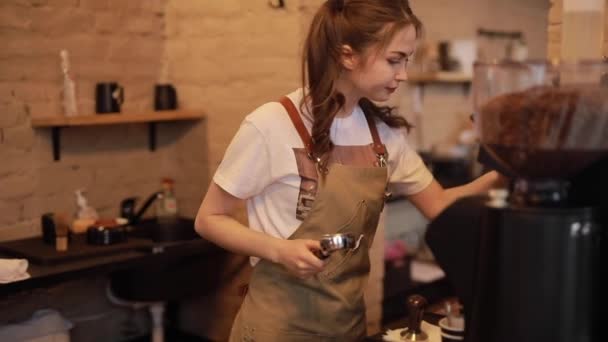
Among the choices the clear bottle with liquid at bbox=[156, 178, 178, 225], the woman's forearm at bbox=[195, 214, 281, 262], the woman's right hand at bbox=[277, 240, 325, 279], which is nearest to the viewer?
the woman's right hand at bbox=[277, 240, 325, 279]

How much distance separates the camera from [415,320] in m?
1.54

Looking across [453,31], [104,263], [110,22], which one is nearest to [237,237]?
[104,263]

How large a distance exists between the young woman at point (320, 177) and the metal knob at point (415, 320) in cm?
25

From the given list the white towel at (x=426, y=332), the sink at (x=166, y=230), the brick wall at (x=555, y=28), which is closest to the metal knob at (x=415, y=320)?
the white towel at (x=426, y=332)

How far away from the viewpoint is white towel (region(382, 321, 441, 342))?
151cm

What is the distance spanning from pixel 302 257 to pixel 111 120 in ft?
4.95

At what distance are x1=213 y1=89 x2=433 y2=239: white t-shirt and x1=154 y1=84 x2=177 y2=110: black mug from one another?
1.31 m

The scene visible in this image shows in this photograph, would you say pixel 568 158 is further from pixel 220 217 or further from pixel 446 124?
pixel 446 124

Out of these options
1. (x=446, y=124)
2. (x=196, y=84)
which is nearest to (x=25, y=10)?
(x=196, y=84)

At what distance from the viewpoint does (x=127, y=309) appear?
3104mm

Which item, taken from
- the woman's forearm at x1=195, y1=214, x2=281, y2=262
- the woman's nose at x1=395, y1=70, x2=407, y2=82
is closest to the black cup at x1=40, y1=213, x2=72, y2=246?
the woman's forearm at x1=195, y1=214, x2=281, y2=262

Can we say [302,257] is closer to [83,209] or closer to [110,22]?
[83,209]

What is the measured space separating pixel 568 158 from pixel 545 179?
0.16 ft

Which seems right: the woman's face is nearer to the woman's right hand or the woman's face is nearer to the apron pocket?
the apron pocket
